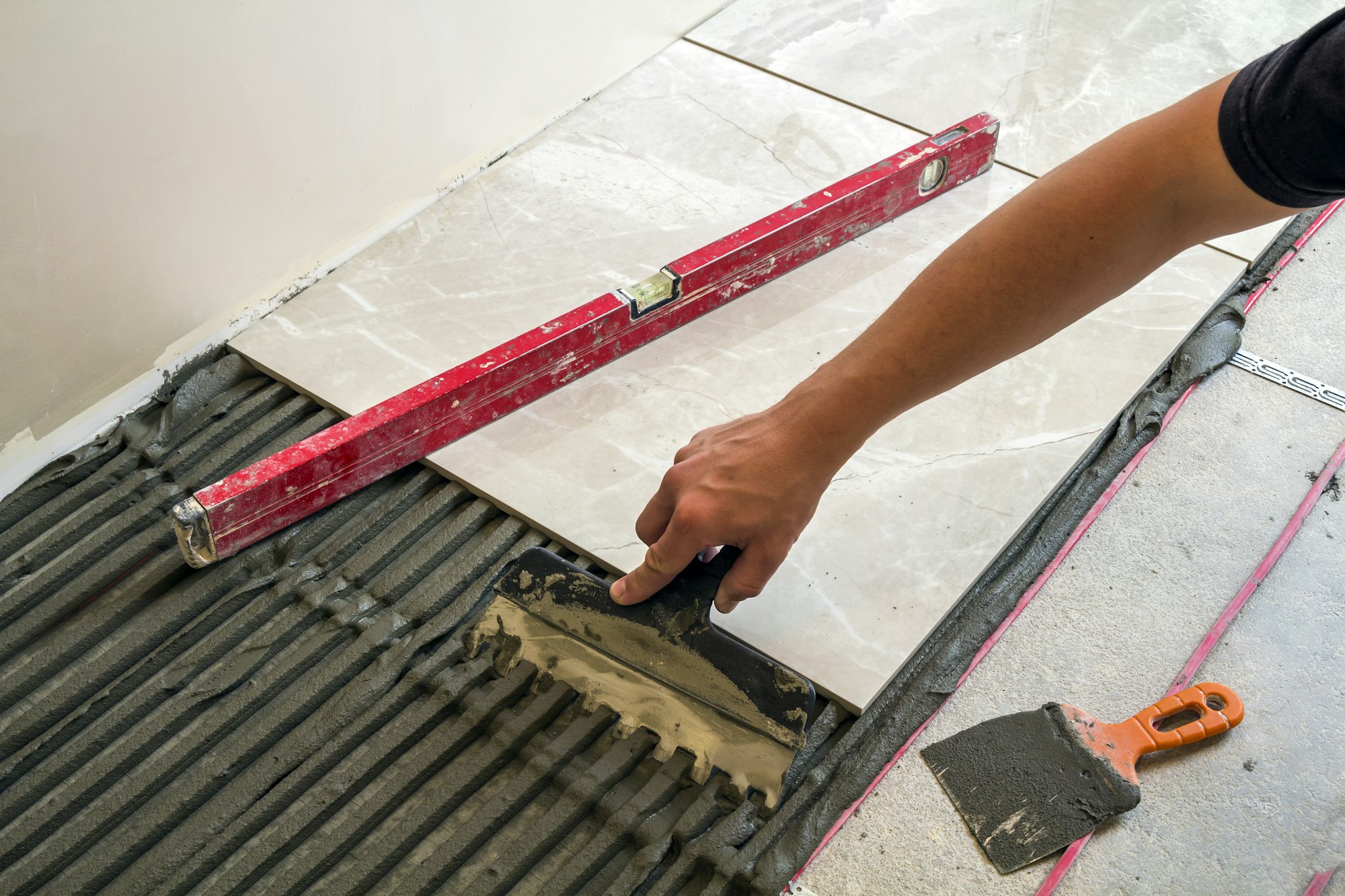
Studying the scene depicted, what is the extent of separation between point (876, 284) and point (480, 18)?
1085 millimetres

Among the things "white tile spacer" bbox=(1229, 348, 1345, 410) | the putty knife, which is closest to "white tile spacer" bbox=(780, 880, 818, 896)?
the putty knife

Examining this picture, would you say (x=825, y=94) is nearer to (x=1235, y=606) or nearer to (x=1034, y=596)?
(x=1034, y=596)

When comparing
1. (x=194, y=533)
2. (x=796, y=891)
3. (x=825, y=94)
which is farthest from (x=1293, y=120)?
(x=825, y=94)

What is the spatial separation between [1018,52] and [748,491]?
7.60 ft

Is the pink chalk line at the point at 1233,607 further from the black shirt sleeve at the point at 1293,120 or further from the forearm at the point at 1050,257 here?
the black shirt sleeve at the point at 1293,120

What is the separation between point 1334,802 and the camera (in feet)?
5.64

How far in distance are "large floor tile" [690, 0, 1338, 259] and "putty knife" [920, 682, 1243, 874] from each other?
5.09 feet

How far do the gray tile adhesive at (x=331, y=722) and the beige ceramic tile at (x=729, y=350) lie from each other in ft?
0.34

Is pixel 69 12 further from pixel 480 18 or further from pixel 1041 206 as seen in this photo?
pixel 1041 206

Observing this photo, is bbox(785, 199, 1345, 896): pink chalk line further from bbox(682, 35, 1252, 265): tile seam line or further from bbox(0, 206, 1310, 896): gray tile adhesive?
bbox(682, 35, 1252, 265): tile seam line

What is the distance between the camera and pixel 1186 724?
1.79 m

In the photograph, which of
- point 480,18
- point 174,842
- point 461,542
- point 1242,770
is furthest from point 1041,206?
point 480,18

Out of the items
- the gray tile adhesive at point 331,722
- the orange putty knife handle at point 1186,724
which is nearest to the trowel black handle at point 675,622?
the gray tile adhesive at point 331,722

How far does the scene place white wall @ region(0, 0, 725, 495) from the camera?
1.91 metres
